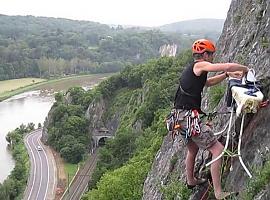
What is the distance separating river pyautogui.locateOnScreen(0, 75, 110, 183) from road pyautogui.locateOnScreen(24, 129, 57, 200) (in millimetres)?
3631

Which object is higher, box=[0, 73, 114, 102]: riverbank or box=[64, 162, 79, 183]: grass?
box=[64, 162, 79, 183]: grass

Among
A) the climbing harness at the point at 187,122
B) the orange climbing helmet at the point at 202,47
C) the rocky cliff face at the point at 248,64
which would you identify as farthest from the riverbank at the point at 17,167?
the orange climbing helmet at the point at 202,47

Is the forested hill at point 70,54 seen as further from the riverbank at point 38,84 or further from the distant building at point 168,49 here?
the riverbank at point 38,84

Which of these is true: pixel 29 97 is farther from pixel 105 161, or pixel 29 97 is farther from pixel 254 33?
pixel 254 33

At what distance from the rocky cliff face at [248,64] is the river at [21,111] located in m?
49.8

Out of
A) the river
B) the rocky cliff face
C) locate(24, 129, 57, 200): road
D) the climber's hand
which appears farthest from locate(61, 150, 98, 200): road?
the climber's hand

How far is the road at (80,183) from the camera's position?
47.0 metres

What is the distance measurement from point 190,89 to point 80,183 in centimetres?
4515

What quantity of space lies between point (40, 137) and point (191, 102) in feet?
226

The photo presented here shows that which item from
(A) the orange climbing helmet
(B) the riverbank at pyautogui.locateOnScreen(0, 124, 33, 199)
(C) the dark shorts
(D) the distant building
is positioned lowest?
(D) the distant building

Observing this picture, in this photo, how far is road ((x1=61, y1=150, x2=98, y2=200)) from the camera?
47.0 m

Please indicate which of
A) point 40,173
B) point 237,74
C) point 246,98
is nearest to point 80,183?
point 40,173

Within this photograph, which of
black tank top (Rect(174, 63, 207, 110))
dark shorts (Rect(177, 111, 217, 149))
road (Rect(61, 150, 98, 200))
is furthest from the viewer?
road (Rect(61, 150, 98, 200))

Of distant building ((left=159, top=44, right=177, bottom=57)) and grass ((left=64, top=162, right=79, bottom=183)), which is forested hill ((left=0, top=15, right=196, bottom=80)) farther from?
grass ((left=64, top=162, right=79, bottom=183))
